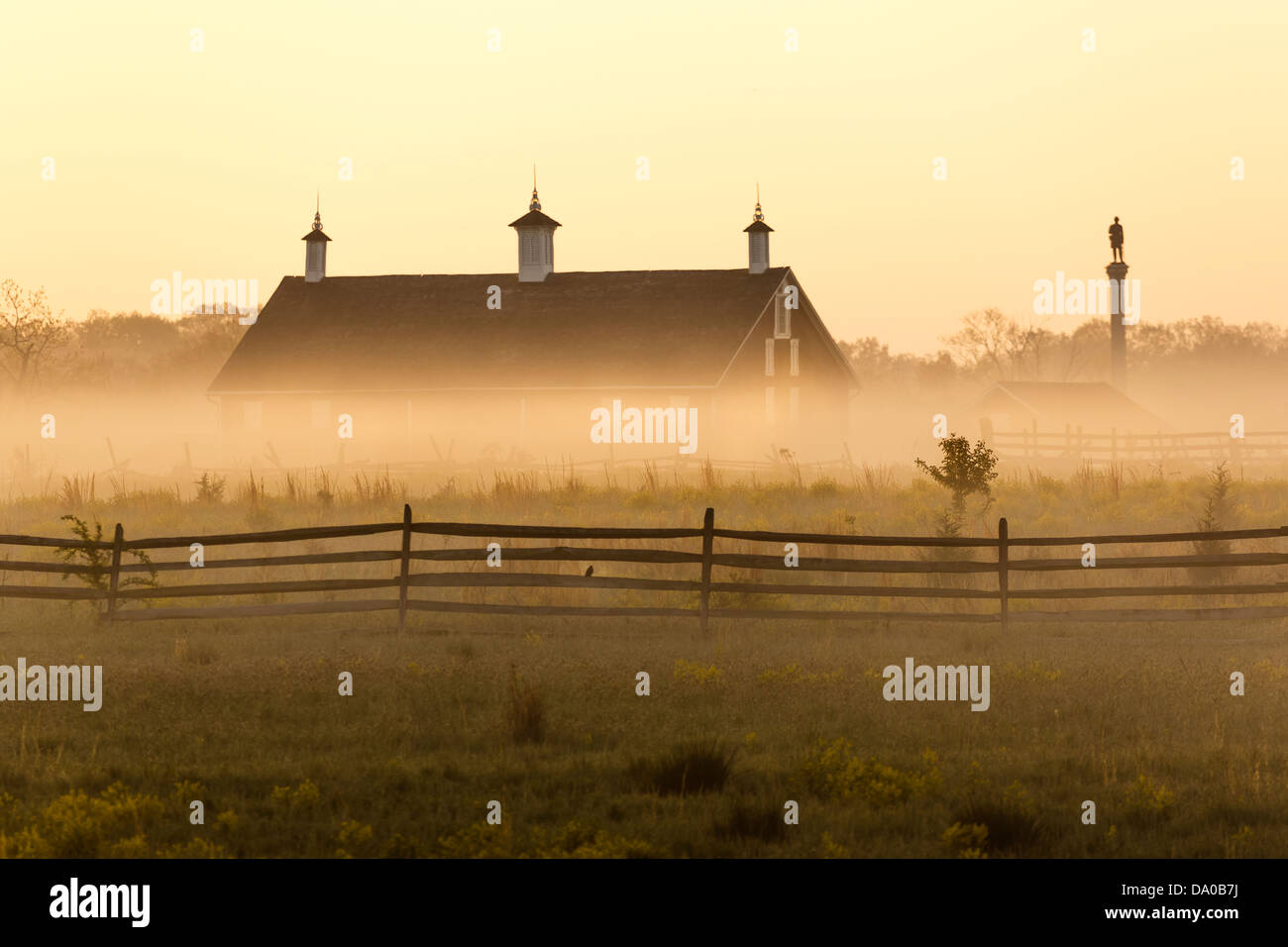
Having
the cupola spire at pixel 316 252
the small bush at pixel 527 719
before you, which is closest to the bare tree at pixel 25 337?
the cupola spire at pixel 316 252

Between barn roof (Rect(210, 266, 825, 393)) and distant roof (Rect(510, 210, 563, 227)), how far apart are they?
1980 mm

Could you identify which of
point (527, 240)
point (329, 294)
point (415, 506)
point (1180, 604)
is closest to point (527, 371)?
point (527, 240)

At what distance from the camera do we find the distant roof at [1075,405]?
65.4 metres

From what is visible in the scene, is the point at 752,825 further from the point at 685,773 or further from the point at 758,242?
the point at 758,242

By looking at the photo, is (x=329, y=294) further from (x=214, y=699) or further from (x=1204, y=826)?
(x=1204, y=826)

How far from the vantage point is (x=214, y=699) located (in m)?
12.0

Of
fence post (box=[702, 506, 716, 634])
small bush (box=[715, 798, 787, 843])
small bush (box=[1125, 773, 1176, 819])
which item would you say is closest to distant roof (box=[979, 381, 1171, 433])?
fence post (box=[702, 506, 716, 634])

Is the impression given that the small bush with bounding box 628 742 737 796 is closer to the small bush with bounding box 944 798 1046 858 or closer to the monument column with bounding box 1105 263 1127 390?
the small bush with bounding box 944 798 1046 858

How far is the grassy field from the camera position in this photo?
26.6 ft

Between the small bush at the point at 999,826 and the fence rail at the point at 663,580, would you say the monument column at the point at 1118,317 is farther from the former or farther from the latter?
the small bush at the point at 999,826

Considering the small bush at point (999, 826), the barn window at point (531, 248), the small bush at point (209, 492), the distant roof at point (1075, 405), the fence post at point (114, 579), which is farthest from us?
the distant roof at point (1075, 405)

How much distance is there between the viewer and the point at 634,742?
33.9 ft

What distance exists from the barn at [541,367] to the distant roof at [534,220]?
0.24 ft
